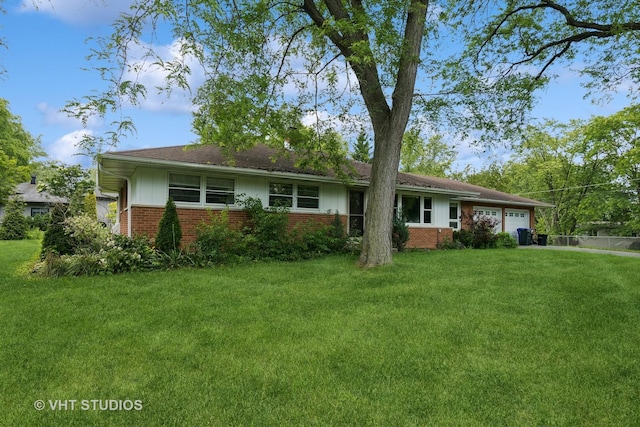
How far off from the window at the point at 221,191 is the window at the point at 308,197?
2340 mm

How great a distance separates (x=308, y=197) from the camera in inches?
495

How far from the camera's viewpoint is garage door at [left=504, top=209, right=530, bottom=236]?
21508 millimetres

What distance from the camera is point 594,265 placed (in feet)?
33.6

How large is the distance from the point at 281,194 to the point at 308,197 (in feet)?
3.44

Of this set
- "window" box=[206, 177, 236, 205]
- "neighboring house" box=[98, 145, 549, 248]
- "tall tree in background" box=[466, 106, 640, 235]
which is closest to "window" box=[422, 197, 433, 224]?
"neighboring house" box=[98, 145, 549, 248]

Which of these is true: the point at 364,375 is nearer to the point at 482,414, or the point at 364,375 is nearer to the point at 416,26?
the point at 482,414

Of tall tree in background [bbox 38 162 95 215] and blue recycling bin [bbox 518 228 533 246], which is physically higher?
tall tree in background [bbox 38 162 95 215]

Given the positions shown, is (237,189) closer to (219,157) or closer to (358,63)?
(219,157)

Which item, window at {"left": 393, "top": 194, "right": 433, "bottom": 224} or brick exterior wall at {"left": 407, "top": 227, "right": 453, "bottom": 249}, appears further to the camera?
brick exterior wall at {"left": 407, "top": 227, "right": 453, "bottom": 249}

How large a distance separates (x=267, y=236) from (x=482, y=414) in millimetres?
8314

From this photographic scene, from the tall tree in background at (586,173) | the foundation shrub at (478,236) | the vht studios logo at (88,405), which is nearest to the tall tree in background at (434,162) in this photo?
the tall tree in background at (586,173)

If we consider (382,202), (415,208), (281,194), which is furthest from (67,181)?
(382,202)

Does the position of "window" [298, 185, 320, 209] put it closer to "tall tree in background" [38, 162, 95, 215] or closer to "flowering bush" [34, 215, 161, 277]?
"flowering bush" [34, 215, 161, 277]

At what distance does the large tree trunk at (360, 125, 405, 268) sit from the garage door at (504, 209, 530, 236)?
49.5 feet
